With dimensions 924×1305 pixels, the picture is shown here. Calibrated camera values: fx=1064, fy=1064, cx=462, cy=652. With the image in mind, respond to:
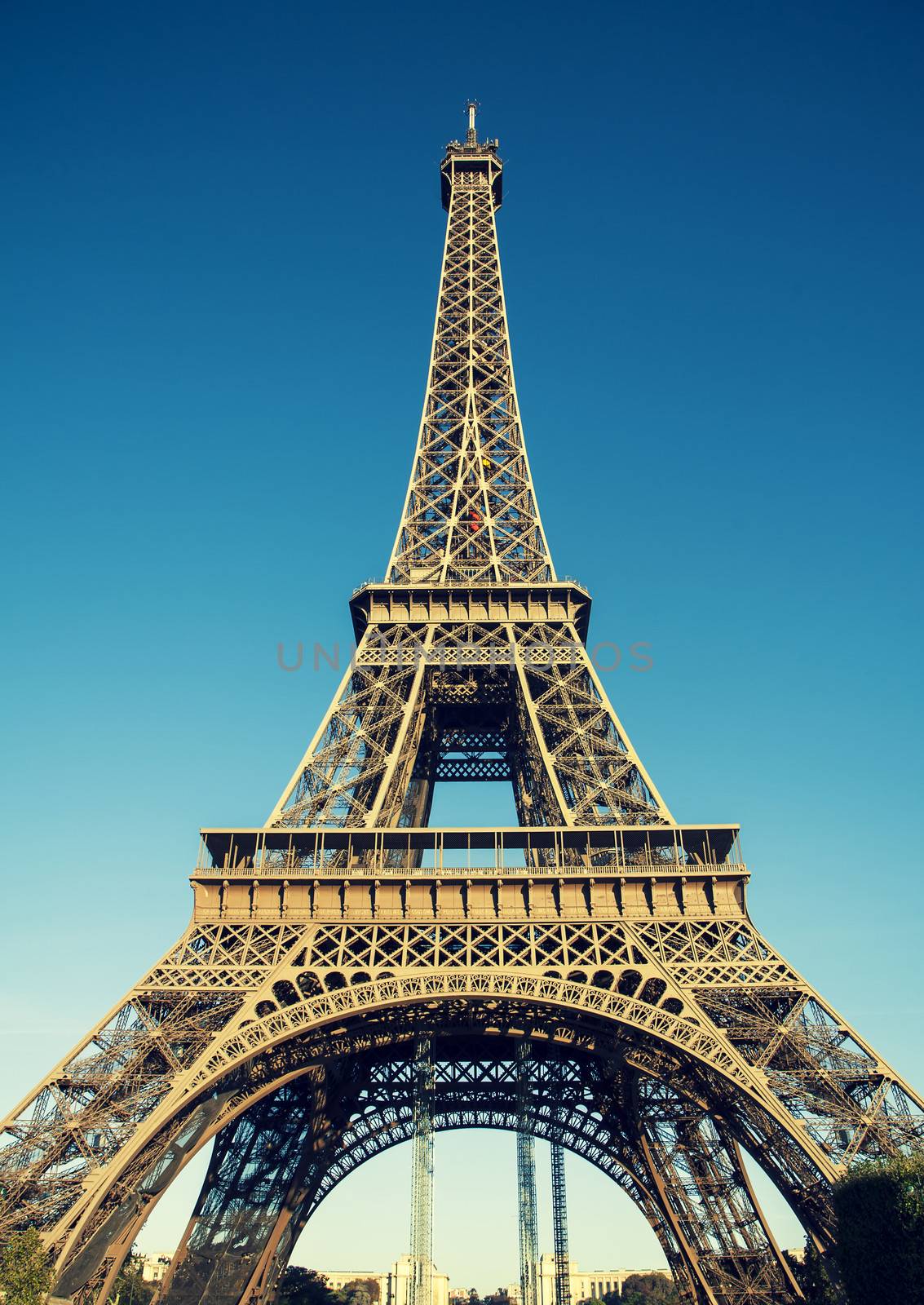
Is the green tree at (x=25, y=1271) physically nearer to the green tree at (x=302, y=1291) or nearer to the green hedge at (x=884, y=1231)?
the green hedge at (x=884, y=1231)

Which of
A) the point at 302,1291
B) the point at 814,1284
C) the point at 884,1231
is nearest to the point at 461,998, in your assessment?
the point at 884,1231

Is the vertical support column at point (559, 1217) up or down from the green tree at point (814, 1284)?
up

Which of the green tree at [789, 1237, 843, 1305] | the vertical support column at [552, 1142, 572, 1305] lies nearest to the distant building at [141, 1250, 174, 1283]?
the vertical support column at [552, 1142, 572, 1305]

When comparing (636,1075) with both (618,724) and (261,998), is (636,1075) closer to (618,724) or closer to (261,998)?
(618,724)

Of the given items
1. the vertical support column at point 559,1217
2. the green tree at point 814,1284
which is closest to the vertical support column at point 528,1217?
the vertical support column at point 559,1217

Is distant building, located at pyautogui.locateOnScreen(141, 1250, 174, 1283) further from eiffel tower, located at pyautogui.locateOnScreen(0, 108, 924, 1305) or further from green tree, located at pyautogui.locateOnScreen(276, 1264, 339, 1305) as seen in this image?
eiffel tower, located at pyautogui.locateOnScreen(0, 108, 924, 1305)

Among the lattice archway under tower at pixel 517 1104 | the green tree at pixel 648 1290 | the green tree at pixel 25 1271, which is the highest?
the green tree at pixel 648 1290

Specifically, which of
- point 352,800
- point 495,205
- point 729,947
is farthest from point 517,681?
point 495,205

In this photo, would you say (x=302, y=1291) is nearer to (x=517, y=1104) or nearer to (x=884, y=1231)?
(x=517, y=1104)
